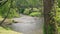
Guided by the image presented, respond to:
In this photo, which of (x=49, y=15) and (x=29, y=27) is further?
(x=29, y=27)

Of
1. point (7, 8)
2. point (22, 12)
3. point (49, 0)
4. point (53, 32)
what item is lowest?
point (22, 12)

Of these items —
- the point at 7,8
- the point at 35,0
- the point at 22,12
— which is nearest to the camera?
the point at 35,0

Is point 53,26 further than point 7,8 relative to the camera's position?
No

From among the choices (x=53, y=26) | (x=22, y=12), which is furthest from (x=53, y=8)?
(x=22, y=12)

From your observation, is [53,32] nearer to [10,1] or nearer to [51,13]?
[51,13]

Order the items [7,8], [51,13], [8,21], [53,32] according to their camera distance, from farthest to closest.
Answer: [8,21] < [7,8] < [53,32] < [51,13]

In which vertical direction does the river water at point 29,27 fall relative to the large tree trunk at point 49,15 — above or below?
below

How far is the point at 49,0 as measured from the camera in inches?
266

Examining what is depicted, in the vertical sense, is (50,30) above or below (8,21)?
above

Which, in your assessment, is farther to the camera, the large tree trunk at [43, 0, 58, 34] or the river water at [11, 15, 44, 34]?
the river water at [11, 15, 44, 34]

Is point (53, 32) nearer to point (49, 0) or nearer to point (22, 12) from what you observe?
point (49, 0)

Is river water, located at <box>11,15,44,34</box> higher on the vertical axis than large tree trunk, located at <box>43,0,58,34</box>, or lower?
lower

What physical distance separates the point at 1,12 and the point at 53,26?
3.23 meters

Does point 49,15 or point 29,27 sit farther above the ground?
point 49,15
